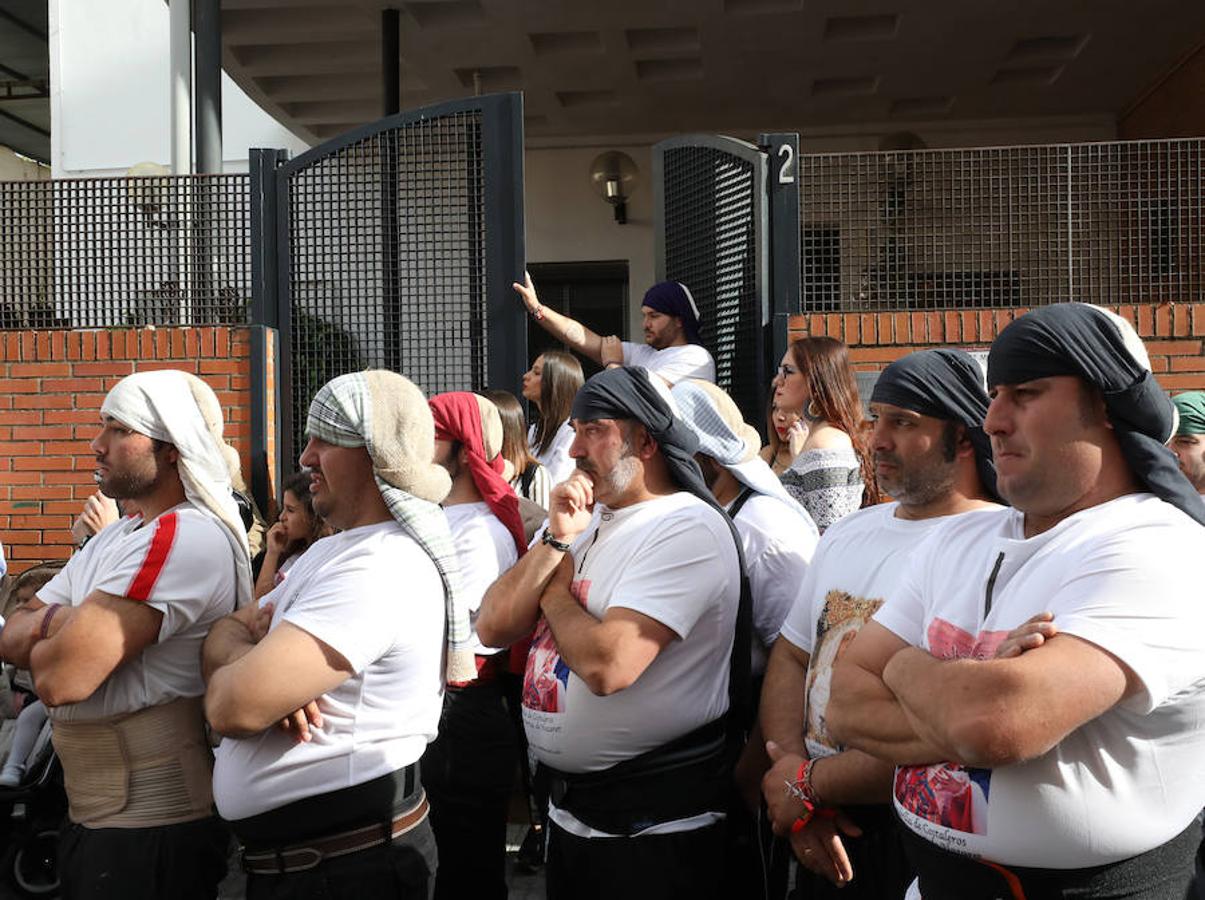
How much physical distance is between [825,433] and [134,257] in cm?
471

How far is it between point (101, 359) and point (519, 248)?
257 cm

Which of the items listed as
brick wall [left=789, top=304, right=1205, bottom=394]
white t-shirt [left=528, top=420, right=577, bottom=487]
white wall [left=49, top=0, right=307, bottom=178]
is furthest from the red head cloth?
white wall [left=49, top=0, right=307, bottom=178]

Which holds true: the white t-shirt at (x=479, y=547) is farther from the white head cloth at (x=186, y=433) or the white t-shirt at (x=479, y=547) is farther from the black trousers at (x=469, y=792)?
the white head cloth at (x=186, y=433)

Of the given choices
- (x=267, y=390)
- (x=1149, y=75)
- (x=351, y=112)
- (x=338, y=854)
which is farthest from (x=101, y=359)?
(x=1149, y=75)

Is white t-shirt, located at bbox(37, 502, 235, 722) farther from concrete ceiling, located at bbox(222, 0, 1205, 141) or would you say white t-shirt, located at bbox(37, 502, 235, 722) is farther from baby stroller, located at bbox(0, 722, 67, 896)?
concrete ceiling, located at bbox(222, 0, 1205, 141)

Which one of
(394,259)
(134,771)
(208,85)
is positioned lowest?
(134,771)

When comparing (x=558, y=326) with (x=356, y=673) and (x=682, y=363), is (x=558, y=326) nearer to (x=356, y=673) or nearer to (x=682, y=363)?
(x=682, y=363)

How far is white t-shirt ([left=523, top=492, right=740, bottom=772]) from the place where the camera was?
9.90 ft

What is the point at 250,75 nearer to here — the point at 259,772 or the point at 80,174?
the point at 80,174

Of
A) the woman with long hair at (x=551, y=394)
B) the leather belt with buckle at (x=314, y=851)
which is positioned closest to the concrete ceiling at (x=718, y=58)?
the woman with long hair at (x=551, y=394)

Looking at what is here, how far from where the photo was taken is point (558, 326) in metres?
6.83

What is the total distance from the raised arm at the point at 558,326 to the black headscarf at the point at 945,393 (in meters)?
3.90

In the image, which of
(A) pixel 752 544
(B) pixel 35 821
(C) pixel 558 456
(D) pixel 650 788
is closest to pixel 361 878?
(D) pixel 650 788

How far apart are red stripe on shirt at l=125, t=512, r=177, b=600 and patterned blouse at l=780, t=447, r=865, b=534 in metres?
2.26
